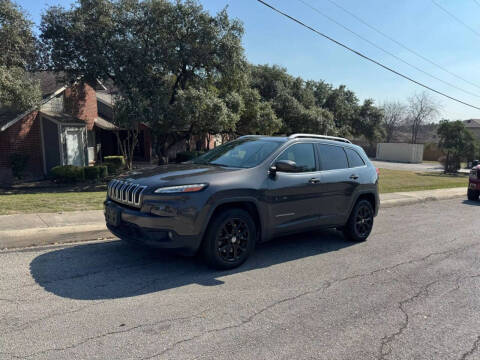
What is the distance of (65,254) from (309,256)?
142 inches

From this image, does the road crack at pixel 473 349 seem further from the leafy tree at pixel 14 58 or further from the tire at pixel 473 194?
the leafy tree at pixel 14 58

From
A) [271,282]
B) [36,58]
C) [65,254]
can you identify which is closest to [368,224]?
[271,282]

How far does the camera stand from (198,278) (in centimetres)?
468

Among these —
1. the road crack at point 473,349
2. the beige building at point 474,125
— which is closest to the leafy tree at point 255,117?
Result: the road crack at point 473,349

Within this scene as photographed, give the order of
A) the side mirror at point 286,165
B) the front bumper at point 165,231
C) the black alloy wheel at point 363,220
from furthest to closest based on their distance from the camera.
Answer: the black alloy wheel at point 363,220 < the side mirror at point 286,165 < the front bumper at point 165,231

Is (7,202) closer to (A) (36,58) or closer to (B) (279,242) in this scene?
(B) (279,242)

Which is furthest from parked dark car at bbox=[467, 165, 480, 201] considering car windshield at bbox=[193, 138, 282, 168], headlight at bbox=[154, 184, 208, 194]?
headlight at bbox=[154, 184, 208, 194]

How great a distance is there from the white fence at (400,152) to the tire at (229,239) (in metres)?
46.6

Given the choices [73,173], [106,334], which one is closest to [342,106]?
[73,173]

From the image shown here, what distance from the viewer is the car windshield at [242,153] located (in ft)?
18.1

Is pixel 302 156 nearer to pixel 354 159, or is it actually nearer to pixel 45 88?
pixel 354 159

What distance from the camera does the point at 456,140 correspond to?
29.6 meters

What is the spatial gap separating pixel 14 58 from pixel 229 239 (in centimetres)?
1282

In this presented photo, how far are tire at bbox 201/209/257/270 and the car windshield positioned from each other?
85 cm
